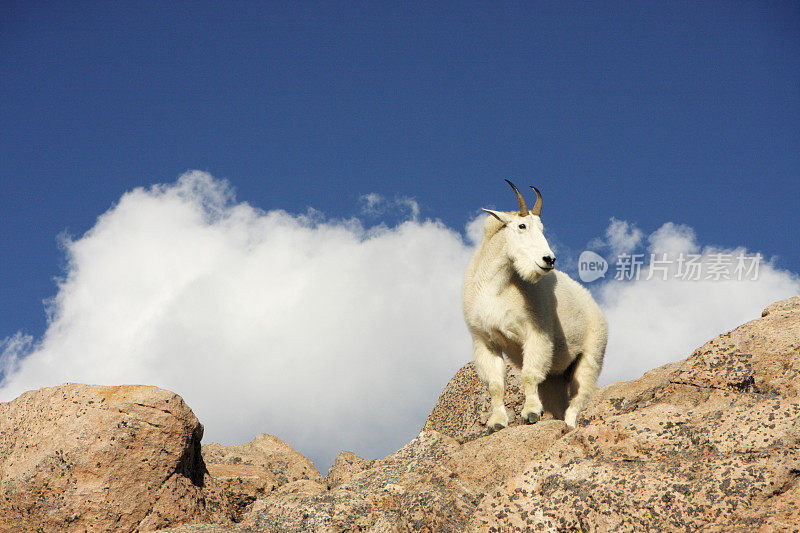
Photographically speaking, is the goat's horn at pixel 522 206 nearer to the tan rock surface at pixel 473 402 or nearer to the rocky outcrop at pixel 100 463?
the tan rock surface at pixel 473 402

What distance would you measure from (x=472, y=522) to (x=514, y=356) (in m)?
4.10

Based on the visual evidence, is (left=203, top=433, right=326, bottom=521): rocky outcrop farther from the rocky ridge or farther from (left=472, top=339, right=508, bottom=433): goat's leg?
(left=472, top=339, right=508, bottom=433): goat's leg

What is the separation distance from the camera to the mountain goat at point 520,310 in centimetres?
851

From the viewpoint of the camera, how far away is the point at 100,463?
6.75 meters

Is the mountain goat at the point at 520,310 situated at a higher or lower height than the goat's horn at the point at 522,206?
lower

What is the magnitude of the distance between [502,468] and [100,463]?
160 inches

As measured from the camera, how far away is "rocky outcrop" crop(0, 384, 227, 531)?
6664 mm

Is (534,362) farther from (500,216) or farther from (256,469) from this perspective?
(256,469)

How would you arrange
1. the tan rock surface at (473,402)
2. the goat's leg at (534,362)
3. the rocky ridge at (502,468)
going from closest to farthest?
the rocky ridge at (502,468) < the goat's leg at (534,362) < the tan rock surface at (473,402)

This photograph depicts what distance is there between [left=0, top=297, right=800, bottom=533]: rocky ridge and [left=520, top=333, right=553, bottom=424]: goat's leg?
0.98 metres

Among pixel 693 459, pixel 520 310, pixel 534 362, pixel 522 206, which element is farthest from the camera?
pixel 522 206

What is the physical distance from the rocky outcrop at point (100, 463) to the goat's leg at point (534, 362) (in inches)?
156

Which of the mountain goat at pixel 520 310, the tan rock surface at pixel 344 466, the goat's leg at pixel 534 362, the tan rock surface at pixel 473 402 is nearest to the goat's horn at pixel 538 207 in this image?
the mountain goat at pixel 520 310

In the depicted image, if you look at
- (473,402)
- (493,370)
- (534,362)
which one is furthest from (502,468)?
(473,402)
